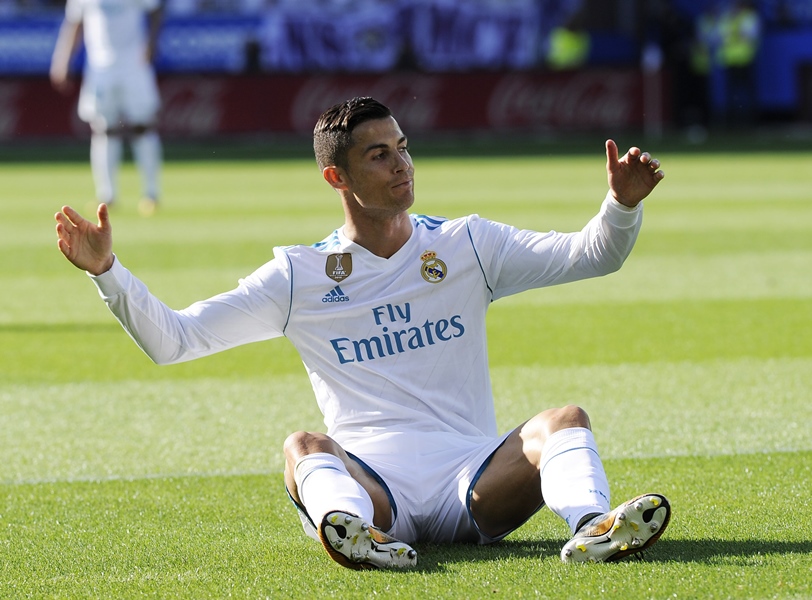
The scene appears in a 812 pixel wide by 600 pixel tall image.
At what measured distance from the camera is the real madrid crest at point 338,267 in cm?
427

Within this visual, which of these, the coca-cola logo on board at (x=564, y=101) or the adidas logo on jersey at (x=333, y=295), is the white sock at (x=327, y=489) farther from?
the coca-cola logo on board at (x=564, y=101)

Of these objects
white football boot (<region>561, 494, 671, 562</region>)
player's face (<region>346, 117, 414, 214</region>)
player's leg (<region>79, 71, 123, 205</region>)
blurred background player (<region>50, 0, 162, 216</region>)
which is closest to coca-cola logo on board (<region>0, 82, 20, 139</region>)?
blurred background player (<region>50, 0, 162, 216</region>)

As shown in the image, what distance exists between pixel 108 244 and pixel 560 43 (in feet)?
85.1

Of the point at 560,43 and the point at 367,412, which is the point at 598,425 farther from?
the point at 560,43

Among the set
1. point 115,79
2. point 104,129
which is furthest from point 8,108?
point 104,129

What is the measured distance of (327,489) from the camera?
378 cm

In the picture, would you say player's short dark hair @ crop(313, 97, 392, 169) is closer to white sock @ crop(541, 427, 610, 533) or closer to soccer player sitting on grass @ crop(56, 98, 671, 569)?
soccer player sitting on grass @ crop(56, 98, 671, 569)

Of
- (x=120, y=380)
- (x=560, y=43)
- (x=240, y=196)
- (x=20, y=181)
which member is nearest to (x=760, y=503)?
(x=120, y=380)

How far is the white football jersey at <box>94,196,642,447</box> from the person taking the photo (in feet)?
13.8

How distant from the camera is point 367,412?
A: 4.23 metres

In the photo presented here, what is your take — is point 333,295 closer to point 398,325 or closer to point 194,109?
point 398,325

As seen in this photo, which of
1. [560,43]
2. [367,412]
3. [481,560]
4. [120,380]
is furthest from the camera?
[560,43]

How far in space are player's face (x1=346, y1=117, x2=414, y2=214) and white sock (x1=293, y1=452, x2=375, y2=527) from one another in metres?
0.79

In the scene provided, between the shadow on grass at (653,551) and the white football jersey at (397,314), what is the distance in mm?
372
